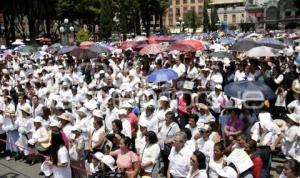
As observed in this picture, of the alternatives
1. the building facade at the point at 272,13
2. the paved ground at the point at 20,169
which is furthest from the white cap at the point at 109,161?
the building facade at the point at 272,13

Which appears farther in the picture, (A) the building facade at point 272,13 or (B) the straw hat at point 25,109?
(A) the building facade at point 272,13

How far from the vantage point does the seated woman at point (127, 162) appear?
24.1ft

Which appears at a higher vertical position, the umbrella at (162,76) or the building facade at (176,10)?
the building facade at (176,10)

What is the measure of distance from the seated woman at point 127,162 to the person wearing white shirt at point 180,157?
0.59 meters

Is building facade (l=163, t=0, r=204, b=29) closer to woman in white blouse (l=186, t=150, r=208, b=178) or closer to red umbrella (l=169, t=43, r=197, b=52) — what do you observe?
red umbrella (l=169, t=43, r=197, b=52)

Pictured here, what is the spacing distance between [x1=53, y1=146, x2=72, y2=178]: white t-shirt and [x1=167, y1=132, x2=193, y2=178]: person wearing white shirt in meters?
2.05

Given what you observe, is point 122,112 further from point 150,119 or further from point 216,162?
point 216,162

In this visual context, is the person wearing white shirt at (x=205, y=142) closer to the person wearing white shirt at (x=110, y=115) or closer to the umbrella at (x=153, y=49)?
the person wearing white shirt at (x=110, y=115)

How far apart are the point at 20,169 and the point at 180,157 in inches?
195

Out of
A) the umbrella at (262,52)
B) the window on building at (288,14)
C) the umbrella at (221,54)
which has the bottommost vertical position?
the umbrella at (221,54)

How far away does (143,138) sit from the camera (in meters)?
8.21

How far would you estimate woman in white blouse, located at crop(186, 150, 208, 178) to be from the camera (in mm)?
6508

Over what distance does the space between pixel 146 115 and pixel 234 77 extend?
441cm

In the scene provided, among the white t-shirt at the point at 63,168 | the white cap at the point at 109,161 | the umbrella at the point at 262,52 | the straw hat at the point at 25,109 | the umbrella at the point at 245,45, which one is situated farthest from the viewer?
the umbrella at the point at 245,45
